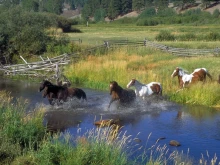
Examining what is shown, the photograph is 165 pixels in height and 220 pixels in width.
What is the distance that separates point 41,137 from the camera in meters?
12.4

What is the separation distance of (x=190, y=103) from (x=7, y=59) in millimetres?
16854

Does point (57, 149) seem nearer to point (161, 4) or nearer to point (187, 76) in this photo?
point (187, 76)

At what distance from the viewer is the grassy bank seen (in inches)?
816

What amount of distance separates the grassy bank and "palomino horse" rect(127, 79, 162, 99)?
1.33 metres

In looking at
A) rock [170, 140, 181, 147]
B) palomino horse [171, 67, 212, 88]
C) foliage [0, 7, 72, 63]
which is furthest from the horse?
foliage [0, 7, 72, 63]

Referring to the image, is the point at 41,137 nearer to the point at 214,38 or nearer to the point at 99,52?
the point at 99,52

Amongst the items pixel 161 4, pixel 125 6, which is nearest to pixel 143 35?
pixel 161 4

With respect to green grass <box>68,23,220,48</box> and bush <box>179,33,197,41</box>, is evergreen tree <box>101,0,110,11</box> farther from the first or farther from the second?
bush <box>179,33,197,41</box>

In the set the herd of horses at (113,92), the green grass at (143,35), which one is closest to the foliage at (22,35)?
the green grass at (143,35)

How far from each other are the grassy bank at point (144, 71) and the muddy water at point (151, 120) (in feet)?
2.73

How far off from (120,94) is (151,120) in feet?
7.37

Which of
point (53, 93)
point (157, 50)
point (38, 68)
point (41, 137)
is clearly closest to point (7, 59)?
point (38, 68)

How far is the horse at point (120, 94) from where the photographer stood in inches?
738

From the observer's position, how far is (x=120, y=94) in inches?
748
